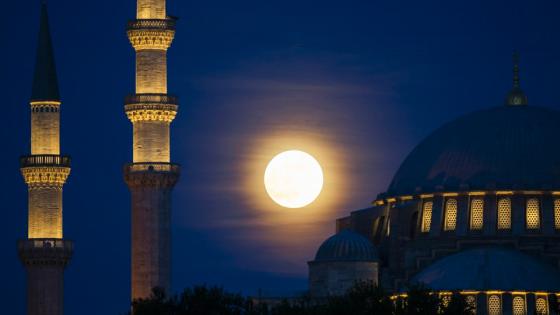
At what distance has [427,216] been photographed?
94.8 meters

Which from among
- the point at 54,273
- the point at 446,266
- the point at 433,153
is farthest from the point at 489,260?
the point at 54,273

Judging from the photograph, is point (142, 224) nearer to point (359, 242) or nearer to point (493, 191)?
point (359, 242)

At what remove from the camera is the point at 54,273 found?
306 ft

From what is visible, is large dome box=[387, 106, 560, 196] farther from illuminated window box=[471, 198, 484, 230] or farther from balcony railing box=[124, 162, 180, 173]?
balcony railing box=[124, 162, 180, 173]

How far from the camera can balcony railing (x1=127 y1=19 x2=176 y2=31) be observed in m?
90.7

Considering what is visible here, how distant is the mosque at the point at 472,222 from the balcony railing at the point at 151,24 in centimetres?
1041

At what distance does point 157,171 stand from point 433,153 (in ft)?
44.3

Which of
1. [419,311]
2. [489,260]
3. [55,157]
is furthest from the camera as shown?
[55,157]

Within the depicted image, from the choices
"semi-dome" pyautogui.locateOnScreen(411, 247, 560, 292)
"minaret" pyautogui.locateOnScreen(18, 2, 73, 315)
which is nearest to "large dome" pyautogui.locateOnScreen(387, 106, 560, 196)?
"semi-dome" pyautogui.locateOnScreen(411, 247, 560, 292)

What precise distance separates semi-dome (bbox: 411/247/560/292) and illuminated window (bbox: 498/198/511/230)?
242 cm

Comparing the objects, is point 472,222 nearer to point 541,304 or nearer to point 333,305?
point 541,304

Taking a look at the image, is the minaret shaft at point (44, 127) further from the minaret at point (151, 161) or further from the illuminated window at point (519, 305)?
the illuminated window at point (519, 305)

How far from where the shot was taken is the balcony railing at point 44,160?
94062mm

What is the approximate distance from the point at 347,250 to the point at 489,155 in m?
8.72
